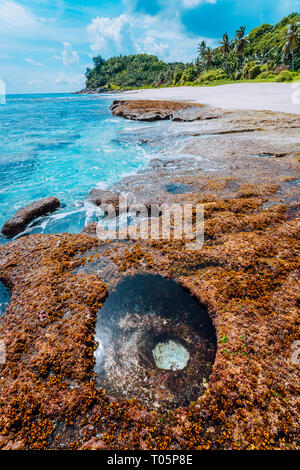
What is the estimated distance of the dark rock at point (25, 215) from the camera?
9.66m

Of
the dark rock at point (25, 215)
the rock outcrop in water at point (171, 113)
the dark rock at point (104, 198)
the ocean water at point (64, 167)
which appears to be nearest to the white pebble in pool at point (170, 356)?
the ocean water at point (64, 167)

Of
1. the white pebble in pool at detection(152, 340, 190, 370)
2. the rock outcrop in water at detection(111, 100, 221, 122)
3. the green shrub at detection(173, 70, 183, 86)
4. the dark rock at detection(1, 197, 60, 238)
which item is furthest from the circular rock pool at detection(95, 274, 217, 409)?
the green shrub at detection(173, 70, 183, 86)

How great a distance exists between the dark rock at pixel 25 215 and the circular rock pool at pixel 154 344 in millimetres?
6708

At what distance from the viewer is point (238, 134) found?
2025 centimetres

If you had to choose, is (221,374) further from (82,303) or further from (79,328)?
(82,303)

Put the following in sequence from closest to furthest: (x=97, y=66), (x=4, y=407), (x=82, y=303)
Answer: (x=4, y=407), (x=82, y=303), (x=97, y=66)

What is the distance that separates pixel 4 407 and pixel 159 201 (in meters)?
8.88

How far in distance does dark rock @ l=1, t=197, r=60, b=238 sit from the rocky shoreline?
217 centimetres

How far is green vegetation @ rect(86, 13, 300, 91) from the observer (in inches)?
2234

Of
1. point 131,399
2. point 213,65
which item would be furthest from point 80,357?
point 213,65

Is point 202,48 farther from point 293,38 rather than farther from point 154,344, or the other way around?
point 154,344

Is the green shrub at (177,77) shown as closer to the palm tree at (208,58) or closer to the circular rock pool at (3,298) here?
the palm tree at (208,58)

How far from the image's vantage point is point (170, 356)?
4484 millimetres

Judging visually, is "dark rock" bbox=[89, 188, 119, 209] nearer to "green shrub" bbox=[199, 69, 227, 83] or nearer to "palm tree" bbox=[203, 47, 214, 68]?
"green shrub" bbox=[199, 69, 227, 83]
